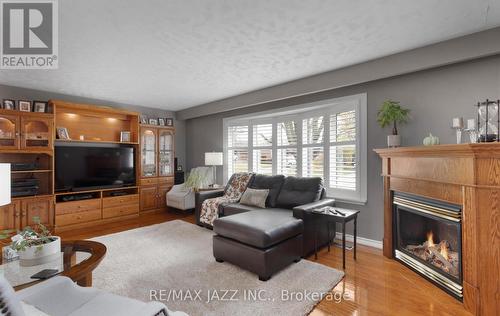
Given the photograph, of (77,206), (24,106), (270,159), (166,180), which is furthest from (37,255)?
(166,180)

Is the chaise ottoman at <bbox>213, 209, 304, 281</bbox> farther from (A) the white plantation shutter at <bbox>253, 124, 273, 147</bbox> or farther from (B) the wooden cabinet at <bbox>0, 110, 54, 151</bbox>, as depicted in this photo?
(B) the wooden cabinet at <bbox>0, 110, 54, 151</bbox>

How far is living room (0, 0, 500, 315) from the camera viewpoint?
1.92 meters

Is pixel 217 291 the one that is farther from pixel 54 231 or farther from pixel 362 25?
pixel 54 231

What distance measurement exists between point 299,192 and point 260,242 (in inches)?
54.7

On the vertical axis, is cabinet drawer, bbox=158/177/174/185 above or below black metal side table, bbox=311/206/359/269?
above

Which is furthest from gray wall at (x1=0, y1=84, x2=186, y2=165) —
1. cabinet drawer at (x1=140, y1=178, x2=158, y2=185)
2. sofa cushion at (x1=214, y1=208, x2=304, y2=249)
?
sofa cushion at (x1=214, y1=208, x2=304, y2=249)

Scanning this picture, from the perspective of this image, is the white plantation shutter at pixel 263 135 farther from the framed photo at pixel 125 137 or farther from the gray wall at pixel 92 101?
the framed photo at pixel 125 137

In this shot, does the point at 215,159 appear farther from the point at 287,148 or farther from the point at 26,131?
the point at 26,131

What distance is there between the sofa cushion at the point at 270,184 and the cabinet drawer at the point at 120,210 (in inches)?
102

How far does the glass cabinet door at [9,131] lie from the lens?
3.69 m

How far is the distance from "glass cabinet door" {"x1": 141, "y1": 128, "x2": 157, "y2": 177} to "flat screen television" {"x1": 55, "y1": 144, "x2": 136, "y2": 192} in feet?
0.73

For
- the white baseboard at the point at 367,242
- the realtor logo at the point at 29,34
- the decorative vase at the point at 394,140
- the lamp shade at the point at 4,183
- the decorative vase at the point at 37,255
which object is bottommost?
the white baseboard at the point at 367,242

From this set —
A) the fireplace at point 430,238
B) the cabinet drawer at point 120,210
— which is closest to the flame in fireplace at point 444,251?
the fireplace at point 430,238

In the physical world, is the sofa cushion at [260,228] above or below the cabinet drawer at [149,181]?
below
